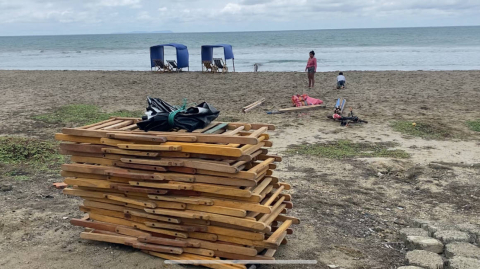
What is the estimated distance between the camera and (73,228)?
6.06 m

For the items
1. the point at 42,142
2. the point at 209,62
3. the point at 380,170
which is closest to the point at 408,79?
the point at 209,62

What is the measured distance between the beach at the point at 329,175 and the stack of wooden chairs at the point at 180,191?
1.30 feet

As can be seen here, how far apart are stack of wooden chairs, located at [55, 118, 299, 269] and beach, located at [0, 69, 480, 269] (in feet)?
1.30

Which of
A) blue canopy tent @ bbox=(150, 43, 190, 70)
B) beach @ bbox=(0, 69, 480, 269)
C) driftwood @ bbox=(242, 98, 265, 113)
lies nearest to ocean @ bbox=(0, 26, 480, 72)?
blue canopy tent @ bbox=(150, 43, 190, 70)

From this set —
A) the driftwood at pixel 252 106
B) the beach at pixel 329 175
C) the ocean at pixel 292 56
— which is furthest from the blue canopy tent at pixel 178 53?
the driftwood at pixel 252 106

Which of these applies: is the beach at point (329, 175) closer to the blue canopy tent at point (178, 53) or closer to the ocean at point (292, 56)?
the blue canopy tent at point (178, 53)

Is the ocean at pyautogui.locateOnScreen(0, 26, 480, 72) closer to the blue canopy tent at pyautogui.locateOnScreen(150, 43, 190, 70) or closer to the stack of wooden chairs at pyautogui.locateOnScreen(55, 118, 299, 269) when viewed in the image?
the blue canopy tent at pyautogui.locateOnScreen(150, 43, 190, 70)

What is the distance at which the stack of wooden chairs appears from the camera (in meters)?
4.62

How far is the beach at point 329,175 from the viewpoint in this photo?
5.45 metres

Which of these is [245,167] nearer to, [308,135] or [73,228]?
[73,228]

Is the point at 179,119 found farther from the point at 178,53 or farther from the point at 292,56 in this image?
the point at 292,56

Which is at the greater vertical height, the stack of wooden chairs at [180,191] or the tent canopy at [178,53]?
the tent canopy at [178,53]

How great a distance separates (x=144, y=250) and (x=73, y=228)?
1.49 m

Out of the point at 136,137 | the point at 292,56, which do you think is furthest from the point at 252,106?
the point at 292,56
